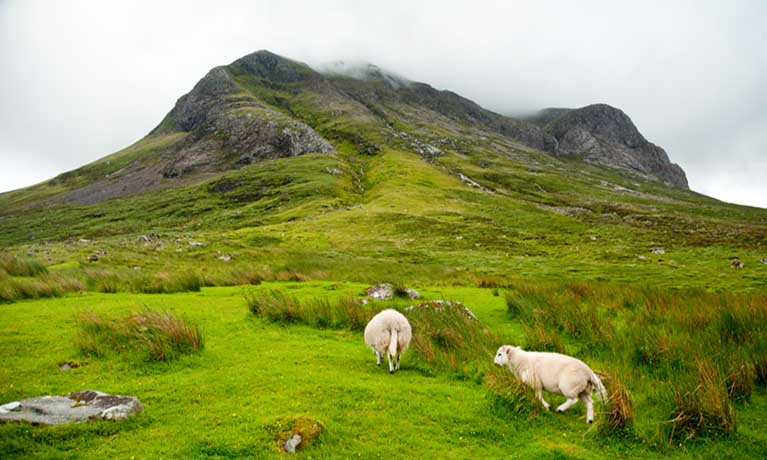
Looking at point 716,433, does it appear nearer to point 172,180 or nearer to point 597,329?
point 597,329

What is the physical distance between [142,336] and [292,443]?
763 centimetres

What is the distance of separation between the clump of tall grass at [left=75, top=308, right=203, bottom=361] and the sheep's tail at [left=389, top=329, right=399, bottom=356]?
612cm

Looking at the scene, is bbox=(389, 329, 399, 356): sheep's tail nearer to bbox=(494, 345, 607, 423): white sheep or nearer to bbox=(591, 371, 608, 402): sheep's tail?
bbox=(494, 345, 607, 423): white sheep

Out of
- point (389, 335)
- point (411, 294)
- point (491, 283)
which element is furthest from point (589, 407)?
point (491, 283)

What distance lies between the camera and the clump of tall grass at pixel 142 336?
→ 39.6 feet

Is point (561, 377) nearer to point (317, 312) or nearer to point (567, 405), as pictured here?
point (567, 405)

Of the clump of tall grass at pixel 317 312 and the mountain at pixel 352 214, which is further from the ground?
the mountain at pixel 352 214

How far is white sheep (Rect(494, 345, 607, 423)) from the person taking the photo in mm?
8695

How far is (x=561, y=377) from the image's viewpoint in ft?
29.3

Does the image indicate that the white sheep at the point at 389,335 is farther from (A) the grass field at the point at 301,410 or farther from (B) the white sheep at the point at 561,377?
(B) the white sheep at the point at 561,377

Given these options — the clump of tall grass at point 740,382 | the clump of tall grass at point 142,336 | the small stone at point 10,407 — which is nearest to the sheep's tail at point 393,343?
the clump of tall grass at point 142,336

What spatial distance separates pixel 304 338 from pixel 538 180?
13338cm

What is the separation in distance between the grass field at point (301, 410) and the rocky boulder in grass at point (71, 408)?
277mm

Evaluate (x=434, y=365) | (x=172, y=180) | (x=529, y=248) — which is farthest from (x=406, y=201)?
(x=172, y=180)
